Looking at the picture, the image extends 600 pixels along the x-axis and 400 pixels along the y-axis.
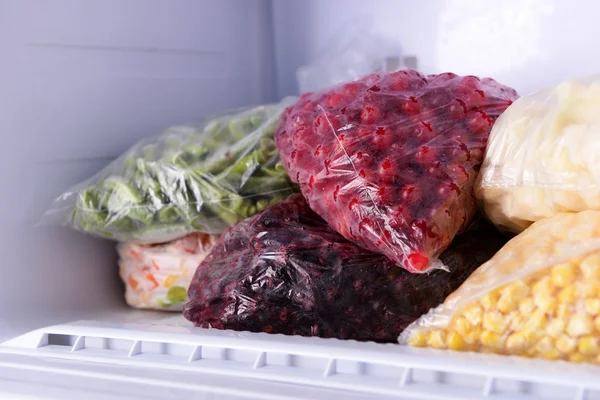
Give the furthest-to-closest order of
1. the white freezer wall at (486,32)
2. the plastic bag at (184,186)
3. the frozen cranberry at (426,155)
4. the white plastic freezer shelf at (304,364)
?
the white freezer wall at (486,32) < the plastic bag at (184,186) < the frozen cranberry at (426,155) < the white plastic freezer shelf at (304,364)

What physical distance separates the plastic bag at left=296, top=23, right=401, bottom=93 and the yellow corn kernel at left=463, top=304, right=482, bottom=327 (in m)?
0.70

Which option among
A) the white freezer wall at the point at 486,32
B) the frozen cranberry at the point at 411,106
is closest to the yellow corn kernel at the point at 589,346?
the frozen cranberry at the point at 411,106

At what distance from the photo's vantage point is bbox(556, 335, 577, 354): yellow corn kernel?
70cm

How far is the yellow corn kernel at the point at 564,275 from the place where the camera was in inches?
28.4

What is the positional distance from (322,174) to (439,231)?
0.51 ft

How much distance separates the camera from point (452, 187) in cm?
83

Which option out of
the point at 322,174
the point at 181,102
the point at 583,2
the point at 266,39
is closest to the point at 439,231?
the point at 322,174

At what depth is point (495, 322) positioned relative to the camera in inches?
29.3

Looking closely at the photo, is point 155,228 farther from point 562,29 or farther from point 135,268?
point 562,29

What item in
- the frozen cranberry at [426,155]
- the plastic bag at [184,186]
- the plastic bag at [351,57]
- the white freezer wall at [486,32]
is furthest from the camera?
the plastic bag at [351,57]

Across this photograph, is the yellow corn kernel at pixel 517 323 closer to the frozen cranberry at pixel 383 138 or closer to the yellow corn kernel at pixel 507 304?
the yellow corn kernel at pixel 507 304

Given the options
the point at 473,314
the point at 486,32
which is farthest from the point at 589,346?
the point at 486,32

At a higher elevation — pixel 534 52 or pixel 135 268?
pixel 534 52

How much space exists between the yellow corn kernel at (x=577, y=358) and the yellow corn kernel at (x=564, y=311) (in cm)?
4
